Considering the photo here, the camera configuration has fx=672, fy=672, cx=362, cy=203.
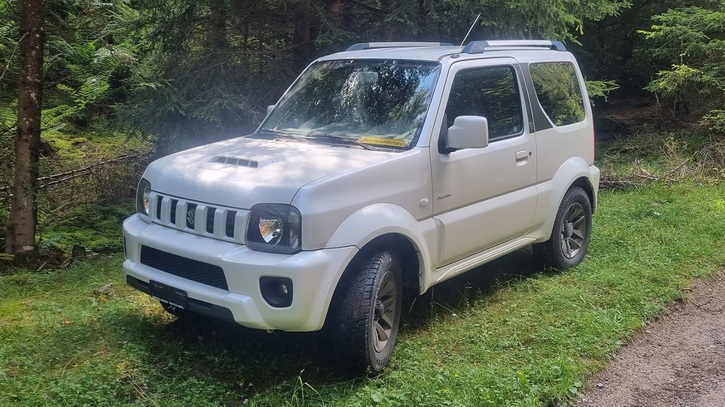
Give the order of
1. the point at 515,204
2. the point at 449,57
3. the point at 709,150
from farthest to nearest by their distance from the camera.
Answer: the point at 709,150 → the point at 515,204 → the point at 449,57

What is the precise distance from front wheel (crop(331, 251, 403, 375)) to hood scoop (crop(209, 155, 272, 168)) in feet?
2.98

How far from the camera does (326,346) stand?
4598mm

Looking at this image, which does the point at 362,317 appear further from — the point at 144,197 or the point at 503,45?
the point at 503,45

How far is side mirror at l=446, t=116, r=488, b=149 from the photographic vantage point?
4.63m

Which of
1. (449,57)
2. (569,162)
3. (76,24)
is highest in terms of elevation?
(76,24)

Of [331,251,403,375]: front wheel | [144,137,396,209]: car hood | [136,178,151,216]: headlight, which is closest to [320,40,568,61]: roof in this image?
[144,137,396,209]: car hood

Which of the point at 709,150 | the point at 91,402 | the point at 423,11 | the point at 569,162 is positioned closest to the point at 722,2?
the point at 709,150

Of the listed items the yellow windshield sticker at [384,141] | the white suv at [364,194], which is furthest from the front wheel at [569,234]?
the yellow windshield sticker at [384,141]

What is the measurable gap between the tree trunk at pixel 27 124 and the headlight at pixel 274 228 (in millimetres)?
4086

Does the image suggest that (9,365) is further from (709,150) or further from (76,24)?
(709,150)

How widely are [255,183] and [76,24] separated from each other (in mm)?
4935

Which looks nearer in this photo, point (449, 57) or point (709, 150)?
point (449, 57)

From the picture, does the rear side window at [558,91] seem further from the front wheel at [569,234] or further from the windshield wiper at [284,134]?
the windshield wiper at [284,134]

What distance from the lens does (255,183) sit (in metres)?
4.03
